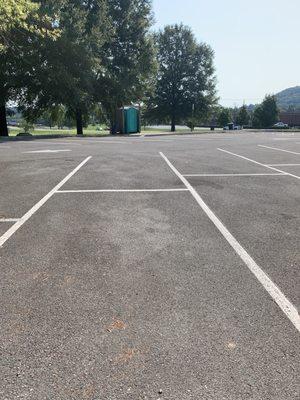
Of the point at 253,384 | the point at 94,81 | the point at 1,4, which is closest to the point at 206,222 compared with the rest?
the point at 253,384

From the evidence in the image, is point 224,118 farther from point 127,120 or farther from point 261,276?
point 261,276

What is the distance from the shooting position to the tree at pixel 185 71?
66.1 meters

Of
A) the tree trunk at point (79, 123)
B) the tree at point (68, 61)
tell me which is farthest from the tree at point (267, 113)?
the tree at point (68, 61)

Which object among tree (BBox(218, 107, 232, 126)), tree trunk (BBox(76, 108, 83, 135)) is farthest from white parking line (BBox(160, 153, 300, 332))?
tree (BBox(218, 107, 232, 126))

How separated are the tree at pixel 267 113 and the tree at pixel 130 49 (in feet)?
145

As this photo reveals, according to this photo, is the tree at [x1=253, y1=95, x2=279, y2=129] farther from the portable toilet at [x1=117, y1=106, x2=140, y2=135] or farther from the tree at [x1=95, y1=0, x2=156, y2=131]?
the portable toilet at [x1=117, y1=106, x2=140, y2=135]

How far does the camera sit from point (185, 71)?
66.1 meters

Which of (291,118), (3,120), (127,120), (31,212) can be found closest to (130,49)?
(127,120)

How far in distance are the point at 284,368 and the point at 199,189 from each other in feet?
21.8

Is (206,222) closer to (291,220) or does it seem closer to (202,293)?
(291,220)

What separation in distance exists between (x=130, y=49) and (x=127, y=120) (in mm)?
12895

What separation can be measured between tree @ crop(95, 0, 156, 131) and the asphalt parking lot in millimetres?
37405

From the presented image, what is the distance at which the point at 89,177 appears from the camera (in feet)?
35.4

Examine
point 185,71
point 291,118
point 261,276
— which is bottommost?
point 261,276
